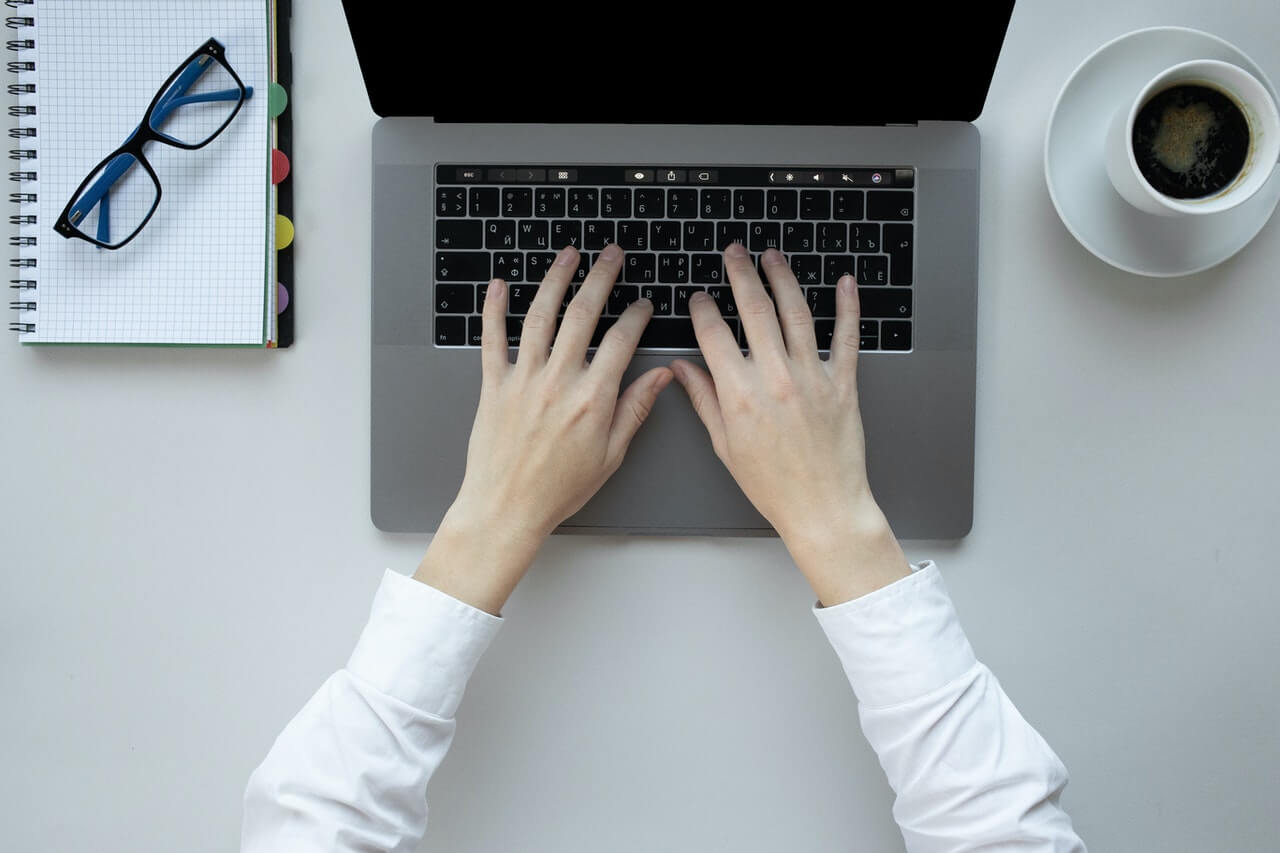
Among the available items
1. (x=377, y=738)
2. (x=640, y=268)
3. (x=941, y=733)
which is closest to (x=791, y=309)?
(x=640, y=268)

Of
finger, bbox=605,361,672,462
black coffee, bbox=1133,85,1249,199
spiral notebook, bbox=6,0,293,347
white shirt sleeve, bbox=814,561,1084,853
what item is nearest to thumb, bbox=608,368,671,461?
finger, bbox=605,361,672,462

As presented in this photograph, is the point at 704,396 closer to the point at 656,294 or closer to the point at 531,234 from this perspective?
the point at 656,294

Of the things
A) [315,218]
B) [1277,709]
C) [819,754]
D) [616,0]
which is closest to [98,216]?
[315,218]

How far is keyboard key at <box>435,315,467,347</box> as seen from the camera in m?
0.70

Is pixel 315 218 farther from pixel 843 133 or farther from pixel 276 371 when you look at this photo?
pixel 843 133

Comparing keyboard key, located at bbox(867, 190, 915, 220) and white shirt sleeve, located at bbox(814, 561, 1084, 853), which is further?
keyboard key, located at bbox(867, 190, 915, 220)

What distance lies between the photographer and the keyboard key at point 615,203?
0.70 meters

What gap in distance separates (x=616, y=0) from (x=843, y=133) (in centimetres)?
22

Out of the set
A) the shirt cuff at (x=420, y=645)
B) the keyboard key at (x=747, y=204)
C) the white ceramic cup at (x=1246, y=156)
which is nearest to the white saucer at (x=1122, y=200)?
the white ceramic cup at (x=1246, y=156)

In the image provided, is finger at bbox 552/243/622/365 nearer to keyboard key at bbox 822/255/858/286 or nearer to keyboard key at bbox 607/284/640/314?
keyboard key at bbox 607/284/640/314

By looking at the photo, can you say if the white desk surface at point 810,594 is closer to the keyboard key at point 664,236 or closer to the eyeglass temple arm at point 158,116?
the eyeglass temple arm at point 158,116

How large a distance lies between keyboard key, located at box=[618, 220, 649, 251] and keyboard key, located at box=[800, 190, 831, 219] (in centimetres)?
13

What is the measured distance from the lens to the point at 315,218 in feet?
2.44

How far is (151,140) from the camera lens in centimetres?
73
